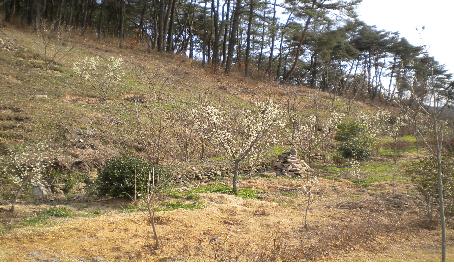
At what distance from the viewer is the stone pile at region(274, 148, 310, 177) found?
57.7ft

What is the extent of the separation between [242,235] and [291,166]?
8700mm

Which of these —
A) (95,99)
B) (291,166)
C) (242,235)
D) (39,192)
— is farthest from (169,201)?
(95,99)

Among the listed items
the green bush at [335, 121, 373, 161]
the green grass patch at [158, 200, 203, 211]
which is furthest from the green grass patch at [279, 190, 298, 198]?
the green bush at [335, 121, 373, 161]

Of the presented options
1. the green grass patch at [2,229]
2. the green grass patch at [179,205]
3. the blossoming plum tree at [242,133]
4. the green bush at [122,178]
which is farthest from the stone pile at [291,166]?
the green grass patch at [2,229]

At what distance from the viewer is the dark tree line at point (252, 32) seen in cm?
3622

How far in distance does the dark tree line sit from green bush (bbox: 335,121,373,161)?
12912 millimetres

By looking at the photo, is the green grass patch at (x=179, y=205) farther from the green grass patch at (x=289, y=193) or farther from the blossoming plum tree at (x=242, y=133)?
the green grass patch at (x=289, y=193)

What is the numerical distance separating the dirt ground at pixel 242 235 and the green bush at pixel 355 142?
8.45 meters

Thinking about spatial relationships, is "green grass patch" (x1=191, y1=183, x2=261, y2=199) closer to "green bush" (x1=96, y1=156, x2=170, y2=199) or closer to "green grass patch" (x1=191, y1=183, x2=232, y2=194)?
"green grass patch" (x1=191, y1=183, x2=232, y2=194)

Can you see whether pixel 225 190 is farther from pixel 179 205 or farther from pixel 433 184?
pixel 433 184

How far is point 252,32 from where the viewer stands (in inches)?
1671

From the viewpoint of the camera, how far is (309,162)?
64.6 feet

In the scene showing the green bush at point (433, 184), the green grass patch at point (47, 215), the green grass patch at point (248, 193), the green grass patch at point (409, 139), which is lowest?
the green grass patch at point (47, 215)

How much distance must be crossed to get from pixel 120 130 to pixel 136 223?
8065 mm
